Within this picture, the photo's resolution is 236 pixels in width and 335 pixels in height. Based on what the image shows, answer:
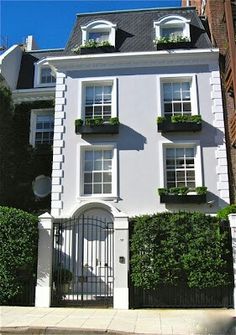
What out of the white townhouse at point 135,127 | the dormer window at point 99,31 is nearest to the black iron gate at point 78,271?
the white townhouse at point 135,127

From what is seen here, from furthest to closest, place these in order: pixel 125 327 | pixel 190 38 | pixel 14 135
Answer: pixel 14 135, pixel 190 38, pixel 125 327

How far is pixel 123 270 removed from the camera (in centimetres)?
1336

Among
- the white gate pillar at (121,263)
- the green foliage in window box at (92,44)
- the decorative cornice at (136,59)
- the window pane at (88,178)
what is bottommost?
the white gate pillar at (121,263)

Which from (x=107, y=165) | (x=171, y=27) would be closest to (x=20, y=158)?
(x=107, y=165)

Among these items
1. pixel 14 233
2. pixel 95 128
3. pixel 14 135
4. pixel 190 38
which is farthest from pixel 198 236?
pixel 14 135

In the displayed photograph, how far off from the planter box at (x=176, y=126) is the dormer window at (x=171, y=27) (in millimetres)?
4649

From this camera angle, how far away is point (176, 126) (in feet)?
59.7

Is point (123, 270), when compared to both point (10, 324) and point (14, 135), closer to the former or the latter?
point (10, 324)

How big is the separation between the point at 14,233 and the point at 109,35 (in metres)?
11.6

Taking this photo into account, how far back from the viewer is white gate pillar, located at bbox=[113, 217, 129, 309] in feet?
42.7

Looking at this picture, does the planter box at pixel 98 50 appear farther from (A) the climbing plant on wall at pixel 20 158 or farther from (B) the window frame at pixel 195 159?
(B) the window frame at pixel 195 159

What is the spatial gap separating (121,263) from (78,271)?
2.72m

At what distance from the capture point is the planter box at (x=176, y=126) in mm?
18100

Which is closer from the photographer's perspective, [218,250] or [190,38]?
[218,250]
